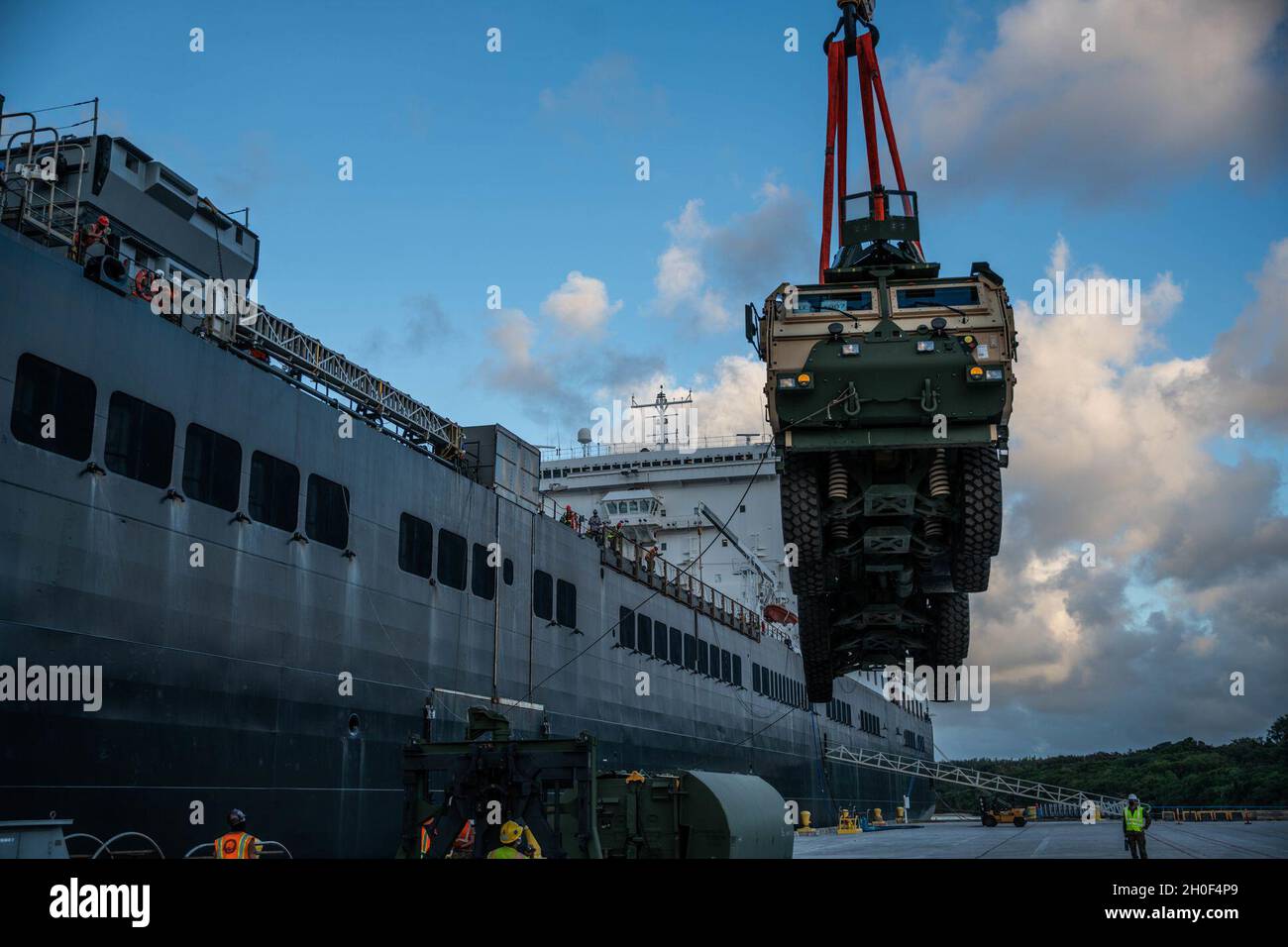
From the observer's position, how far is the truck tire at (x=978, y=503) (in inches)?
523

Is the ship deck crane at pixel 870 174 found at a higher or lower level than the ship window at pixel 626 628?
higher

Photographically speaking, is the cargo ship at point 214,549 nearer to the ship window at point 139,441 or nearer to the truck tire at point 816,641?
the ship window at point 139,441

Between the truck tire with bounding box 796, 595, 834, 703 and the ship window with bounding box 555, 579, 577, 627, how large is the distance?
6.32 metres

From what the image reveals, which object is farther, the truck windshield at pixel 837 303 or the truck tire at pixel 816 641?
the truck tire at pixel 816 641

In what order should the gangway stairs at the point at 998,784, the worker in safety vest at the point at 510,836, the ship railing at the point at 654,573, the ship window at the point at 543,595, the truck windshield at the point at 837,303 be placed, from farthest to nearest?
the gangway stairs at the point at 998,784 → the ship railing at the point at 654,573 → the ship window at the point at 543,595 → the truck windshield at the point at 837,303 → the worker in safety vest at the point at 510,836

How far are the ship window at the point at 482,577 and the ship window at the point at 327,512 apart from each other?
396 cm

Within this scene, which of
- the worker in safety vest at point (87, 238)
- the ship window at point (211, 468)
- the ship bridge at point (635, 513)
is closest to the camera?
the worker in safety vest at point (87, 238)

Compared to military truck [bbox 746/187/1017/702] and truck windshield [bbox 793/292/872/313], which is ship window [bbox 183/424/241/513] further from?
truck windshield [bbox 793/292/872/313]

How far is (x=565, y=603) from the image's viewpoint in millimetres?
24125

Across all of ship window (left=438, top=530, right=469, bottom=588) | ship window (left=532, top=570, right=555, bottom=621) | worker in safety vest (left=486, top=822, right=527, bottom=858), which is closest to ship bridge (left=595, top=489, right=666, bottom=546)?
ship window (left=532, top=570, right=555, bottom=621)

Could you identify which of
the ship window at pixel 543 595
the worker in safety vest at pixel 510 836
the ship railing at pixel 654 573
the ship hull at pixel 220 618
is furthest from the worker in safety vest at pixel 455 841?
the ship window at pixel 543 595

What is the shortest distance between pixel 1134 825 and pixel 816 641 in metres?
5.35

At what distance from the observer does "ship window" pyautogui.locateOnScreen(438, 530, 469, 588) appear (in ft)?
62.8
